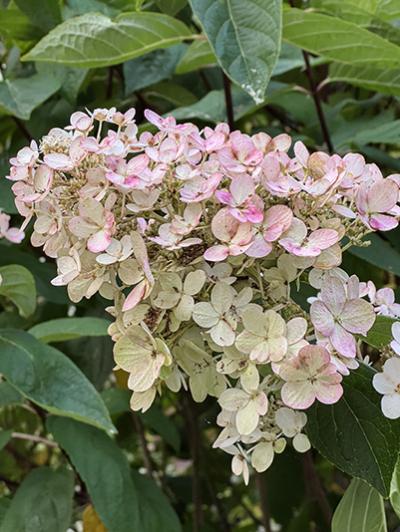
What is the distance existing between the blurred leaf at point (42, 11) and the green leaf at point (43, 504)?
21.9 inches

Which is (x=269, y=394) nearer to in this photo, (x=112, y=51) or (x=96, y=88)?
(x=112, y=51)

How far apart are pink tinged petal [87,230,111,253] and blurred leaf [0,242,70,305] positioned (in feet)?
1.84

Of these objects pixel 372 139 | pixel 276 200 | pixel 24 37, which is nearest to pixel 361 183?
pixel 276 200

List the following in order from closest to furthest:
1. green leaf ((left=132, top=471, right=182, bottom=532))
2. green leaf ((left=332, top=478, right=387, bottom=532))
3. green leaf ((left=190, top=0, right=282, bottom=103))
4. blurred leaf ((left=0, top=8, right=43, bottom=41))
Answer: green leaf ((left=332, top=478, right=387, bottom=532)) → green leaf ((left=190, top=0, right=282, bottom=103)) → green leaf ((left=132, top=471, right=182, bottom=532)) → blurred leaf ((left=0, top=8, right=43, bottom=41))

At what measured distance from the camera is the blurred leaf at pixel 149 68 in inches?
41.6

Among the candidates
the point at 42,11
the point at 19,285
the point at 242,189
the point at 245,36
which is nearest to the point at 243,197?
the point at 242,189

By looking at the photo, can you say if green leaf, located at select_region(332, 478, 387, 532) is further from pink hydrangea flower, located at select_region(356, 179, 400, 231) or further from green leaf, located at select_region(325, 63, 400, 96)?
green leaf, located at select_region(325, 63, 400, 96)

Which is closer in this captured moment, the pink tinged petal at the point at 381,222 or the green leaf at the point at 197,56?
the pink tinged petal at the point at 381,222

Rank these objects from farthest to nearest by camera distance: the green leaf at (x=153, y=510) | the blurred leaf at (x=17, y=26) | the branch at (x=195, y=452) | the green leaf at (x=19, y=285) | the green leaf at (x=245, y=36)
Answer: the branch at (x=195, y=452) < the blurred leaf at (x=17, y=26) < the green leaf at (x=153, y=510) < the green leaf at (x=19, y=285) < the green leaf at (x=245, y=36)

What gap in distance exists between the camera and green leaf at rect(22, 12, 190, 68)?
896mm

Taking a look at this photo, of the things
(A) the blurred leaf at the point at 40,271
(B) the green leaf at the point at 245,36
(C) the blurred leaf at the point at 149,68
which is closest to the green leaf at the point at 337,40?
(B) the green leaf at the point at 245,36

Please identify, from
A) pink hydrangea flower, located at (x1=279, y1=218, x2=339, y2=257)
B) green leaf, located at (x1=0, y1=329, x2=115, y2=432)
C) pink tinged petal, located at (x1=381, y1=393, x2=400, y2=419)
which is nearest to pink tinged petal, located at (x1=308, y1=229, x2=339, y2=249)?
pink hydrangea flower, located at (x1=279, y1=218, x2=339, y2=257)

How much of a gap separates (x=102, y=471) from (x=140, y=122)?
0.51 metres

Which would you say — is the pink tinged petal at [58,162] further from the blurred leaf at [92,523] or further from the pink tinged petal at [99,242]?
the blurred leaf at [92,523]
